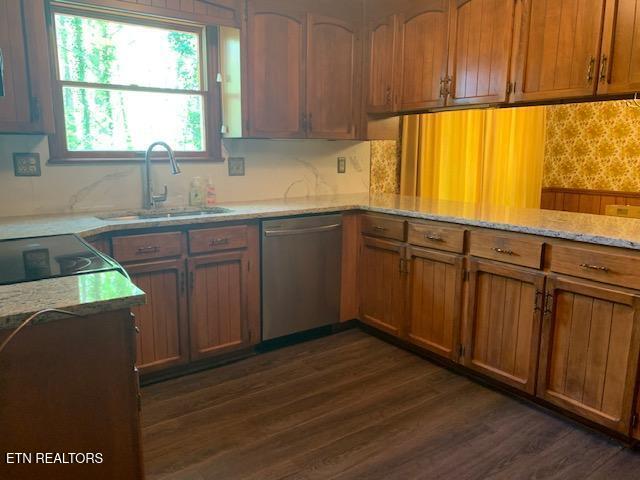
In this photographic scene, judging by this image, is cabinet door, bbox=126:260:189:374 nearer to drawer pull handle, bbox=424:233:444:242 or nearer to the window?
the window

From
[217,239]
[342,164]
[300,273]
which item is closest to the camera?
[217,239]

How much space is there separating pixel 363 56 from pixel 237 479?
2.81m

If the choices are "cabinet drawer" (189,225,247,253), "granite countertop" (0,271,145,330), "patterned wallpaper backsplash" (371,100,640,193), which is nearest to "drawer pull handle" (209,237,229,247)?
"cabinet drawer" (189,225,247,253)

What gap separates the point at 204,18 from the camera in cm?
284

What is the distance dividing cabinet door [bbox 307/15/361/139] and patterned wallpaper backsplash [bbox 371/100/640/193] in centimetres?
298

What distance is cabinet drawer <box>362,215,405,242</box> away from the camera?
291 centimetres

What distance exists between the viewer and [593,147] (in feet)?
16.9

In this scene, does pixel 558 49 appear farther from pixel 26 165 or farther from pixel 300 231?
pixel 26 165

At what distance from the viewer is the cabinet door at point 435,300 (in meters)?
2.64

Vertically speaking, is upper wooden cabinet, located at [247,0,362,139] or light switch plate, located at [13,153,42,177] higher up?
upper wooden cabinet, located at [247,0,362,139]

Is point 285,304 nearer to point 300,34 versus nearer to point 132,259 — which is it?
point 132,259

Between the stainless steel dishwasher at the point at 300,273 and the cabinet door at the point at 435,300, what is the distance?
52 cm

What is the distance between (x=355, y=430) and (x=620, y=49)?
6.98 feet

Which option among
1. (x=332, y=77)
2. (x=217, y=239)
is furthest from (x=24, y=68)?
(x=332, y=77)
